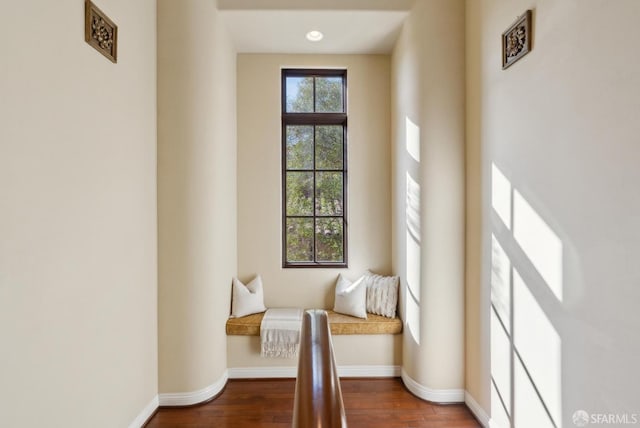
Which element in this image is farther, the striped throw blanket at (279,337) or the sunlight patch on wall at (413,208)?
the striped throw blanket at (279,337)

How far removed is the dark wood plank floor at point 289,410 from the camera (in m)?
2.15

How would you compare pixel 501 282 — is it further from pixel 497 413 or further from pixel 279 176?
pixel 279 176

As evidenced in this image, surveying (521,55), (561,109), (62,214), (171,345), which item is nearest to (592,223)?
(561,109)

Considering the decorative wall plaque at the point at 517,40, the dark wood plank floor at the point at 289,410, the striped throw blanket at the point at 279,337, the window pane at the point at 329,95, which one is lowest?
Answer: the dark wood plank floor at the point at 289,410

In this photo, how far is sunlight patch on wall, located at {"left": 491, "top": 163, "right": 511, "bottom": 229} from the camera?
1839 mm

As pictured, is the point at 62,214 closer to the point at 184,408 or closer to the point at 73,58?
the point at 73,58

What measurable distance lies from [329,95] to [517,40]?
6.01 ft

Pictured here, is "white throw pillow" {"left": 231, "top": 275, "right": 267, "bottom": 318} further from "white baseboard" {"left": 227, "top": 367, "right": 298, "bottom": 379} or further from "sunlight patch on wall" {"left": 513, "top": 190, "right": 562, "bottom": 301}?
"sunlight patch on wall" {"left": 513, "top": 190, "right": 562, "bottom": 301}

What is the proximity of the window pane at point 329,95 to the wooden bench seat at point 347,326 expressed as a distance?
2.04 meters

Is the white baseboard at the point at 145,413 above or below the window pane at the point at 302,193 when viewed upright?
below

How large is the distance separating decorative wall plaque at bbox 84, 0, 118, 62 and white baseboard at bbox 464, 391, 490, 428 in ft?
10.3

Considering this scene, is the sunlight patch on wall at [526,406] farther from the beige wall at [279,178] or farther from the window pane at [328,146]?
the window pane at [328,146]

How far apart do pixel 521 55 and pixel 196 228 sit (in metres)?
2.28

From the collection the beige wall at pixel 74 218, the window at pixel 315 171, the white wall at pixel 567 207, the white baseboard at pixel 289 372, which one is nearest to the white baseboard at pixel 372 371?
the white baseboard at pixel 289 372
